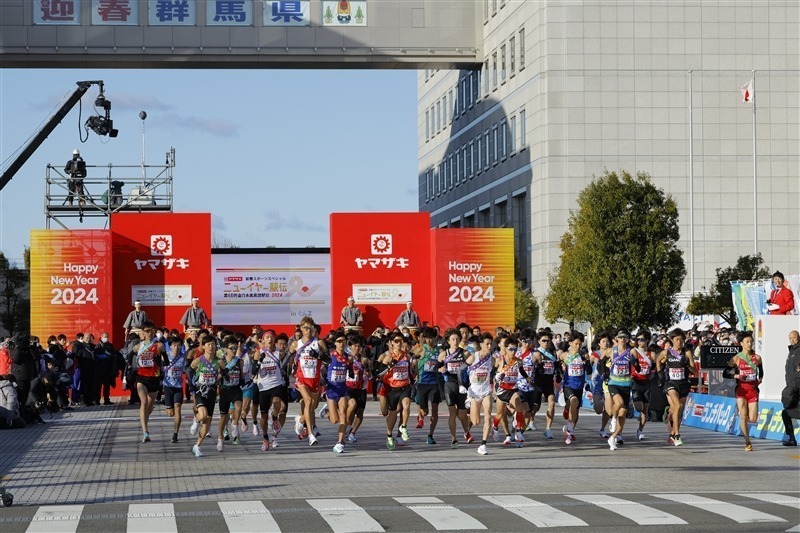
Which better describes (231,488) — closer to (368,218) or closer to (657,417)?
(657,417)

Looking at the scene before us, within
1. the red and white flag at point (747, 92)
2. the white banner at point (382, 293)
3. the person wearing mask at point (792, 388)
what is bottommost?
the person wearing mask at point (792, 388)

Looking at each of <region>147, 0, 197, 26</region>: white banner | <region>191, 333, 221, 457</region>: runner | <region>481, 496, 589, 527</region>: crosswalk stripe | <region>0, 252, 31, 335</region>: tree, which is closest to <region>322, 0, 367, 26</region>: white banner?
<region>147, 0, 197, 26</region>: white banner

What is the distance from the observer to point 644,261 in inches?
2003

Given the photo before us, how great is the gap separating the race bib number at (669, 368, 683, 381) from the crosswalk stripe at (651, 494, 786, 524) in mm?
7528

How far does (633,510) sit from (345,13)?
172ft

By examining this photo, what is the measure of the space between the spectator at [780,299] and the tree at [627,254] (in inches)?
840

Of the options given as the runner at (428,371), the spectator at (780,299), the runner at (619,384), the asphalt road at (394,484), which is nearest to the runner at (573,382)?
the asphalt road at (394,484)

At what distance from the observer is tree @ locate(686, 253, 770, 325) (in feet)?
177

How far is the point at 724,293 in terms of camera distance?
177ft

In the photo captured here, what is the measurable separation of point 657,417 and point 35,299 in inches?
753

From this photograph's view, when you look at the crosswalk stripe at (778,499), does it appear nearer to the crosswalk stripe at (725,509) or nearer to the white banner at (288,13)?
the crosswalk stripe at (725,509)

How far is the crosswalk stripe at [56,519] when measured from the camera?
42.1 ft

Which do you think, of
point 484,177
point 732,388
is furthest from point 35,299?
point 484,177

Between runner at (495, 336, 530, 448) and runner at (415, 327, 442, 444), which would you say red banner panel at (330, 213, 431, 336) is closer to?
runner at (415, 327, 442, 444)
